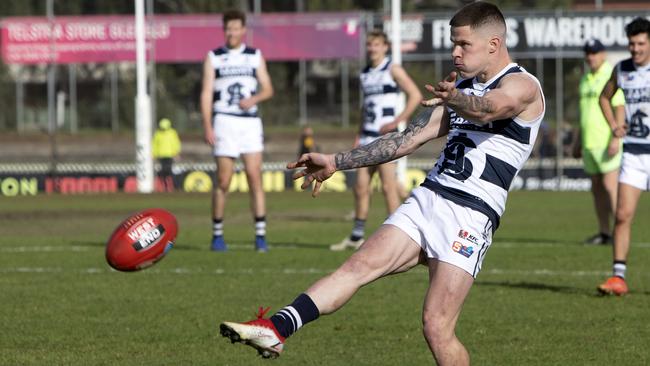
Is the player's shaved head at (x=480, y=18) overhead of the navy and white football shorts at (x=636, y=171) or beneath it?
overhead

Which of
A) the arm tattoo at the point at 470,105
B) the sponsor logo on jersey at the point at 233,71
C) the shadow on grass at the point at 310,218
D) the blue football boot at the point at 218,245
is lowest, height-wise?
the shadow on grass at the point at 310,218

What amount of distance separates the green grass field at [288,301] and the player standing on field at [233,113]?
0.55 meters

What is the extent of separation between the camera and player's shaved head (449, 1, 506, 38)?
5.87 metres

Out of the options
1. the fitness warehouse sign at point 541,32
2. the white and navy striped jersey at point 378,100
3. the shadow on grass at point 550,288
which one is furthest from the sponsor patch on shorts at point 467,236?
the fitness warehouse sign at point 541,32

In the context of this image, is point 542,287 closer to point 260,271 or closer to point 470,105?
point 260,271

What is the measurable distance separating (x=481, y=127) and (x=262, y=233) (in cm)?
837

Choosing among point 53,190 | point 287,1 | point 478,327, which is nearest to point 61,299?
point 478,327

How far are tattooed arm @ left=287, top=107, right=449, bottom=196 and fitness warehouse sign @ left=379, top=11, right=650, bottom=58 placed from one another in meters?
28.0

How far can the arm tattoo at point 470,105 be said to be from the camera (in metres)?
5.44

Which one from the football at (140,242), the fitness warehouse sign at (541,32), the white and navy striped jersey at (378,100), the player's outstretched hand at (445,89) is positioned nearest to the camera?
the player's outstretched hand at (445,89)

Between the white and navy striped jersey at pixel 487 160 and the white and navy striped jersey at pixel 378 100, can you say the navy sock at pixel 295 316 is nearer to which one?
the white and navy striped jersey at pixel 487 160

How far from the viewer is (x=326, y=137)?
49188 millimetres

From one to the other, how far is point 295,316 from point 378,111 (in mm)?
9496

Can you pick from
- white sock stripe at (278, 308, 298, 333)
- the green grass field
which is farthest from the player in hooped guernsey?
white sock stripe at (278, 308, 298, 333)
